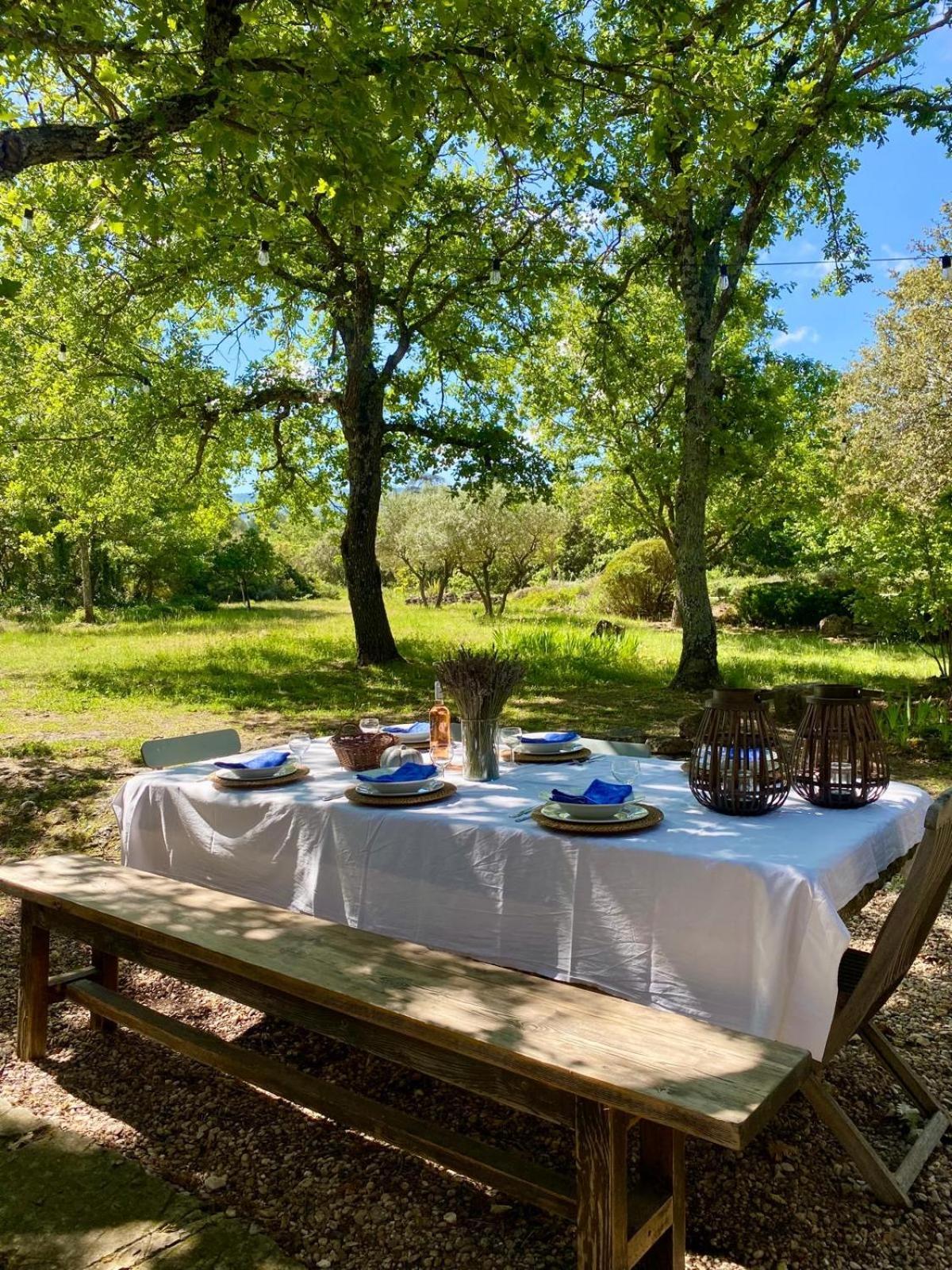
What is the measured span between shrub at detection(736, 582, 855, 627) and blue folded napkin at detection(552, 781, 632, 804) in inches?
698

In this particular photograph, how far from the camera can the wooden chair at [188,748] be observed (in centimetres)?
340

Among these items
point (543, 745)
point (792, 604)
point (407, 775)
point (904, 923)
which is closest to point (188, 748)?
→ point (407, 775)

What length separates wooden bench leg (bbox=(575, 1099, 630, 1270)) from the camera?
1597 millimetres

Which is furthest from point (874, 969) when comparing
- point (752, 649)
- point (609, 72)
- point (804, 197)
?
point (752, 649)

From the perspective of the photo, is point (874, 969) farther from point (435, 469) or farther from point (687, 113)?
point (435, 469)

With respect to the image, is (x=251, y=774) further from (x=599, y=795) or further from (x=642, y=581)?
(x=642, y=581)

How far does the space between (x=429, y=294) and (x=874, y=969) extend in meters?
10.2

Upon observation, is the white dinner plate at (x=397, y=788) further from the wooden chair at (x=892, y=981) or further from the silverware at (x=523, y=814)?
the wooden chair at (x=892, y=981)

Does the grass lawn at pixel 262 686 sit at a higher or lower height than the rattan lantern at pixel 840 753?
lower

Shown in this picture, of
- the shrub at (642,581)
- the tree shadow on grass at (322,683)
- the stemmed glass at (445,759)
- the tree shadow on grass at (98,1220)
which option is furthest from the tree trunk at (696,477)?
the shrub at (642,581)

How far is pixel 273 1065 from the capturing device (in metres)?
2.24

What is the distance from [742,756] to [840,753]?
28 cm

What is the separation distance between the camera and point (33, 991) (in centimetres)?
274

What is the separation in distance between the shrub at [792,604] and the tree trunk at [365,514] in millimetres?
11163
